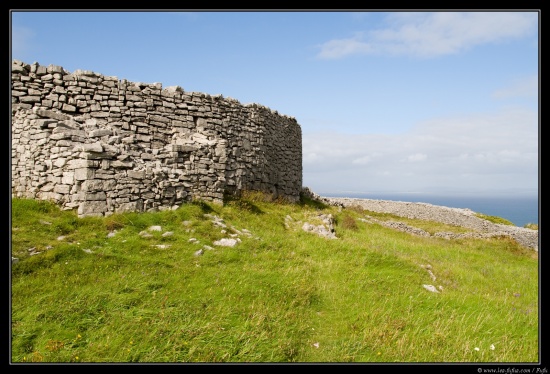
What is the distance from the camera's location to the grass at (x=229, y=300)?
6.09 metres

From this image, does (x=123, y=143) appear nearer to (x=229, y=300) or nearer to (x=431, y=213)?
(x=229, y=300)

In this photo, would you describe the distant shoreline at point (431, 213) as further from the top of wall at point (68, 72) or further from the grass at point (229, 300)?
the grass at point (229, 300)

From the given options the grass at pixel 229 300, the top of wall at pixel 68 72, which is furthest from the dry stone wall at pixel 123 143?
the grass at pixel 229 300

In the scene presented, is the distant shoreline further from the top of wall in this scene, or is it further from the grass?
the grass

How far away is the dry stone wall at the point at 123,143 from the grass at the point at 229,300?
1.12 meters

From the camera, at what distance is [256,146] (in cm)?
2059

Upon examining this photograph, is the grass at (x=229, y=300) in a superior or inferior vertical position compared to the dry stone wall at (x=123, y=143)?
inferior

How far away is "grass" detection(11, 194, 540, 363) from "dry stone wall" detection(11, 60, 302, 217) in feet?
3.68

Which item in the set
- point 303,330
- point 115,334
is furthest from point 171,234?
point 303,330

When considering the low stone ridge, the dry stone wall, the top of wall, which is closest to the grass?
the dry stone wall
